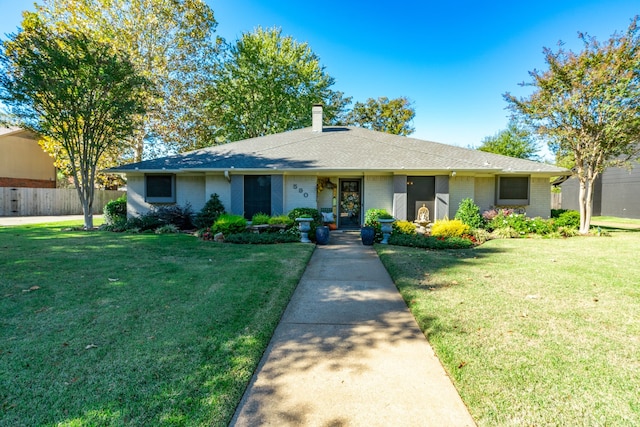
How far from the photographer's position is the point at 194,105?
2153 centimetres

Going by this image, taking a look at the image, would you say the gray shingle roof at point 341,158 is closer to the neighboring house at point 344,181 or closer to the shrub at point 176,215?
the neighboring house at point 344,181

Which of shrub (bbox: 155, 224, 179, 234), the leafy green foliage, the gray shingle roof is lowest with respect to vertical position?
the leafy green foliage

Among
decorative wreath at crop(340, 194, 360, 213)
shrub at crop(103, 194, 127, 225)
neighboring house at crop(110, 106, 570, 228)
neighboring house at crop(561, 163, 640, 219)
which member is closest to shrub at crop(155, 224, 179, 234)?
neighboring house at crop(110, 106, 570, 228)

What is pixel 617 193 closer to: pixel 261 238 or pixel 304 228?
pixel 304 228

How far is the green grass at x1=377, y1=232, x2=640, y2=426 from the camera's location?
6.79 ft

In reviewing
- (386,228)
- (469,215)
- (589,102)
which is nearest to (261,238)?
(386,228)

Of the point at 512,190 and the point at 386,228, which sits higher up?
the point at 512,190

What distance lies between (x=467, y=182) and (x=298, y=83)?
16.7 meters

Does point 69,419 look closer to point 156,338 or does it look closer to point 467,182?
point 156,338

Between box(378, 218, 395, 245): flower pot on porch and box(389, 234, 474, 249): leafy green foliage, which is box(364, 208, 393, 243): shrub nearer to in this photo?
box(378, 218, 395, 245): flower pot on porch

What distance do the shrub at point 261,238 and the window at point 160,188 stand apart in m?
5.44

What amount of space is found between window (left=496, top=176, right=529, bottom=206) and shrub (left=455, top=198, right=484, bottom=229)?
2.26 meters

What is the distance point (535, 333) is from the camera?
10.3ft

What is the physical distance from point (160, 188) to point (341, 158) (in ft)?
26.3
